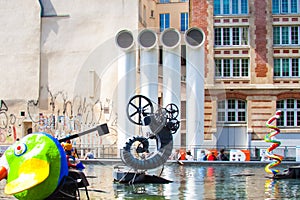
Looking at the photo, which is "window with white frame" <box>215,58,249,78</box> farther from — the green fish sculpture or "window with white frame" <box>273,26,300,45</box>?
the green fish sculpture

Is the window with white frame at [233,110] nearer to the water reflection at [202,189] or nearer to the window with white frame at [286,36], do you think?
the window with white frame at [286,36]

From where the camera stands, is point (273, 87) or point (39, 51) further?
point (39, 51)

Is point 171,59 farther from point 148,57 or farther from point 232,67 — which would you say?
point 232,67

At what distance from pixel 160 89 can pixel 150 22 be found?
1299cm

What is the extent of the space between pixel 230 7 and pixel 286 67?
658cm

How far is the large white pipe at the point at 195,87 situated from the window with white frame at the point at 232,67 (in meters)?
3.10

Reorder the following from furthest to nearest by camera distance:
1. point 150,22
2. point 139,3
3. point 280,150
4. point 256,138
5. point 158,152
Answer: point 150,22, point 139,3, point 256,138, point 280,150, point 158,152

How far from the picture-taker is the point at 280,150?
38.3 m

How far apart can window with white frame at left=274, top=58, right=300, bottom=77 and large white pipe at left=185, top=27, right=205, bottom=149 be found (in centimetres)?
652

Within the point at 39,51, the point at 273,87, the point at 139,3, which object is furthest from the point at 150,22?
the point at 273,87

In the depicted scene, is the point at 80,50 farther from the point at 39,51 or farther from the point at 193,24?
the point at 193,24

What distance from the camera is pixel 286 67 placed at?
46594mm

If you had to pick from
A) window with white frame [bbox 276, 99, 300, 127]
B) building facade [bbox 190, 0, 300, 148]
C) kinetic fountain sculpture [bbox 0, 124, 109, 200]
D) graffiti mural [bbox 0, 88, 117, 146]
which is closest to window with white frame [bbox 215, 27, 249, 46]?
building facade [bbox 190, 0, 300, 148]

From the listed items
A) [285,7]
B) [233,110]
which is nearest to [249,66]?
[233,110]
